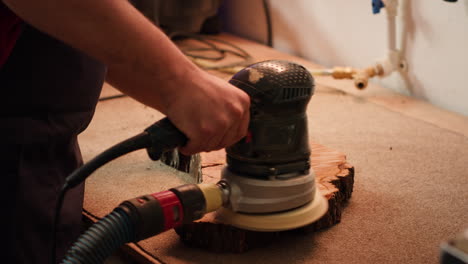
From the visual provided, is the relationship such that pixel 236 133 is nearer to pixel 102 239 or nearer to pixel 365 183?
pixel 102 239

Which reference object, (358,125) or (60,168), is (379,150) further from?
(60,168)

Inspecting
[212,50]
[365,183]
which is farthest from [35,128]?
[212,50]

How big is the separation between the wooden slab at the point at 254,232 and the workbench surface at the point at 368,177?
0.02 metres

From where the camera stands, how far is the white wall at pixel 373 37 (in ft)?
5.81

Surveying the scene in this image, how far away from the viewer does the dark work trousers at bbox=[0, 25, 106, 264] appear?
0.98 m

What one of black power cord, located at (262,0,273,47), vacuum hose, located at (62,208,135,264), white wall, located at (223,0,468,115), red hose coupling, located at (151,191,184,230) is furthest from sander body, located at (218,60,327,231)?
black power cord, located at (262,0,273,47)

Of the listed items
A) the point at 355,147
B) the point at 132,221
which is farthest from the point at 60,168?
the point at 355,147

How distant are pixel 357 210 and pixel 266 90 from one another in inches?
16.7

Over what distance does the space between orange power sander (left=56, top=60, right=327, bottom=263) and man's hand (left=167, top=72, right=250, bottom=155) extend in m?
0.02

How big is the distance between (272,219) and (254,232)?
6 centimetres

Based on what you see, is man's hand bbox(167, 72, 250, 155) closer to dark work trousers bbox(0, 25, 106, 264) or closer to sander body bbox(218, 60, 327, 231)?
sander body bbox(218, 60, 327, 231)

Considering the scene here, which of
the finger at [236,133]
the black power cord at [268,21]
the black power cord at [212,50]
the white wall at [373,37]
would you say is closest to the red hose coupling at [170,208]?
the finger at [236,133]

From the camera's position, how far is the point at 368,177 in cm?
136

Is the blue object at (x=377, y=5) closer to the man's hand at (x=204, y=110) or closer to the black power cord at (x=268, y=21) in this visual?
the black power cord at (x=268, y=21)
